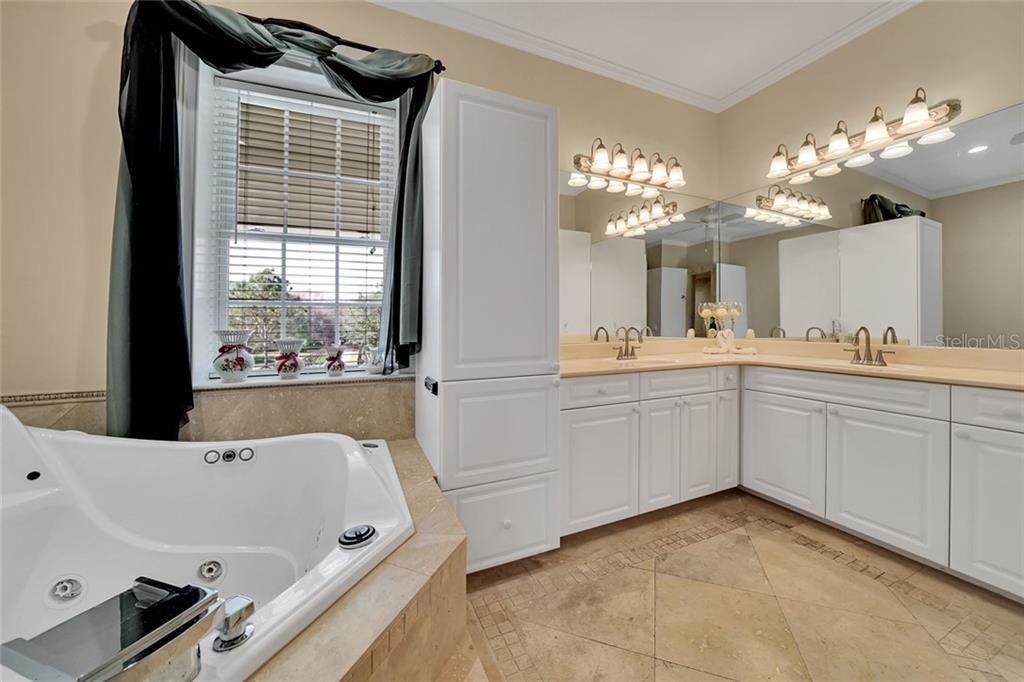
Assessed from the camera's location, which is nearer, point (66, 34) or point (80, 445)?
point (80, 445)

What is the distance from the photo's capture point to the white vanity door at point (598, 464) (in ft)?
6.52

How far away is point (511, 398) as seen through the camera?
178 cm

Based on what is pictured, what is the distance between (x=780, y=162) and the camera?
2809 mm

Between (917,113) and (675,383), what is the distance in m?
1.88

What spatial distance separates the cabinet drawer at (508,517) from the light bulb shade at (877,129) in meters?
2.60

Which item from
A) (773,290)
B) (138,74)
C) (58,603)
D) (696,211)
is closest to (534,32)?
(696,211)

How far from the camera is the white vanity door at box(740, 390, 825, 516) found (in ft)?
7.12

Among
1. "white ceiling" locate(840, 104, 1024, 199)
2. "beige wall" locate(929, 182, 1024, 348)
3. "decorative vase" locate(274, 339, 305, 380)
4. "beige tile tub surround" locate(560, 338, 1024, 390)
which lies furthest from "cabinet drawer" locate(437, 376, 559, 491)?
"white ceiling" locate(840, 104, 1024, 199)

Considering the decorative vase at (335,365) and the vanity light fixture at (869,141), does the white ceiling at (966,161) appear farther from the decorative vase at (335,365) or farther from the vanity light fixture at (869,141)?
the decorative vase at (335,365)

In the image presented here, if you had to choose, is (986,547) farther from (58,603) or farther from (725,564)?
(58,603)

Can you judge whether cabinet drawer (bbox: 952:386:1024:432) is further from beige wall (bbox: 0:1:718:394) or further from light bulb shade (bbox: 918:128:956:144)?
beige wall (bbox: 0:1:718:394)

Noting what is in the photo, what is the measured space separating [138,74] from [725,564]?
3.16 meters

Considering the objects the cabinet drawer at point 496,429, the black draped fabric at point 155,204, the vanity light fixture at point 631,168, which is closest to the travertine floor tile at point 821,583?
the cabinet drawer at point 496,429

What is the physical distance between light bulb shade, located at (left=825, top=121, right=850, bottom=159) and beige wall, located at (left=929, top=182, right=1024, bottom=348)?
1.95 ft
